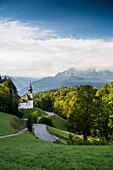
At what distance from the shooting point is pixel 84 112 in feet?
84.9

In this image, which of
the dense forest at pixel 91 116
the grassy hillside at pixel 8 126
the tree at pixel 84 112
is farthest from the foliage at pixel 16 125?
the dense forest at pixel 91 116

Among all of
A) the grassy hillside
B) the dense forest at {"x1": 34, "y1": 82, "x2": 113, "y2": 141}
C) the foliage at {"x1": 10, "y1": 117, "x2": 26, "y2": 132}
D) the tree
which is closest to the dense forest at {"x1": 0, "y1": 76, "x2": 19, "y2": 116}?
the foliage at {"x1": 10, "y1": 117, "x2": 26, "y2": 132}

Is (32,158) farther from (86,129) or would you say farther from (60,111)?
(60,111)

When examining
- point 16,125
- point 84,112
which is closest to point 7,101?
point 16,125

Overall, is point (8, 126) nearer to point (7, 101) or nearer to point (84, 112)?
point (84, 112)

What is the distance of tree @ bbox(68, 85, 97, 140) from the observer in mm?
25594

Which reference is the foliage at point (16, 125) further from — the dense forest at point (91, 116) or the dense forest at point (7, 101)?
the dense forest at point (91, 116)

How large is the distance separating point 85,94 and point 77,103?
202 cm

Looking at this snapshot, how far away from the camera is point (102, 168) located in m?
7.71

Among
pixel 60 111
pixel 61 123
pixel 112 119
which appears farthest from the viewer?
pixel 60 111

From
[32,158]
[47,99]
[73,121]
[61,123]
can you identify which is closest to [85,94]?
[73,121]

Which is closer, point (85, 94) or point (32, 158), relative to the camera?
point (32, 158)

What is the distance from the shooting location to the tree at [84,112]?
84.0 feet

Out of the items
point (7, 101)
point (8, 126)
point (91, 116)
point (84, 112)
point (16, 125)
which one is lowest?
point (16, 125)
